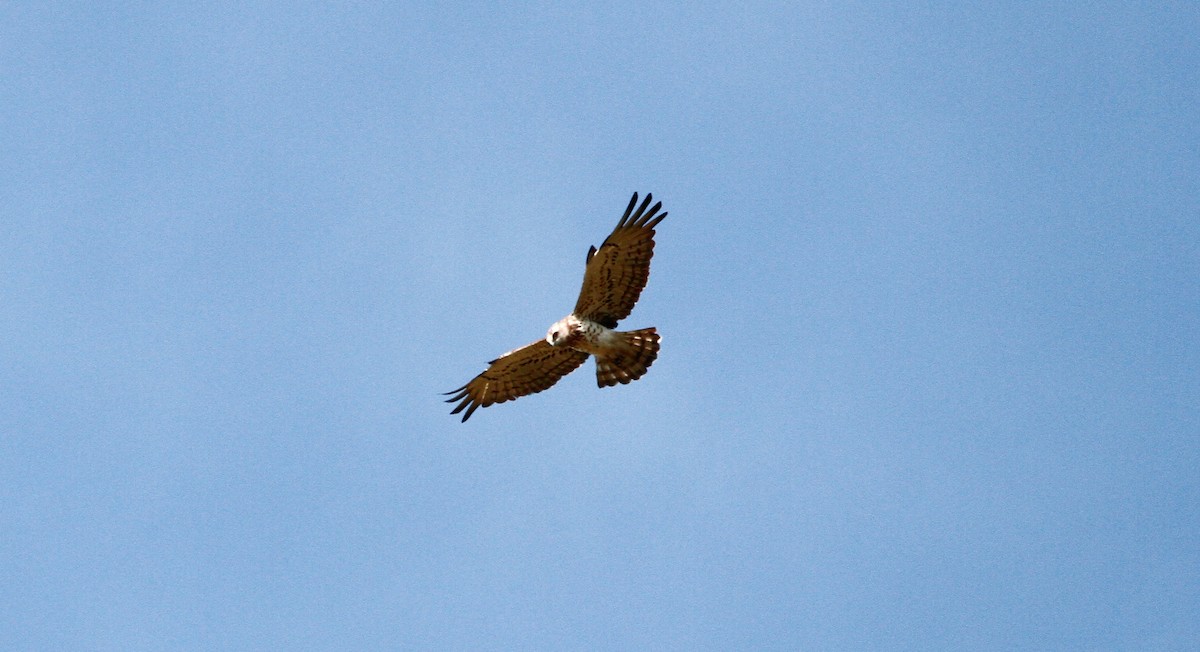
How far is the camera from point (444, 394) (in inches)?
992

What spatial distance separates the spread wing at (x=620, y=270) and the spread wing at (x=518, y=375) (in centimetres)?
90

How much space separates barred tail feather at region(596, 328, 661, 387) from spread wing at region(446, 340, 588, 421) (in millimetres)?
562

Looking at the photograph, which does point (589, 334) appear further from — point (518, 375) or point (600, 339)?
point (518, 375)

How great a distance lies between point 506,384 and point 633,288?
2698 mm

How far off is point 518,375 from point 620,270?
2.51 meters

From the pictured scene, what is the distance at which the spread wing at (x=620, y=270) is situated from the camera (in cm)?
2322

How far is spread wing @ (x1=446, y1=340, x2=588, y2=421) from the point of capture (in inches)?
968

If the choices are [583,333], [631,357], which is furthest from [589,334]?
[631,357]

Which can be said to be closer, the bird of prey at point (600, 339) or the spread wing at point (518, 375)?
the bird of prey at point (600, 339)

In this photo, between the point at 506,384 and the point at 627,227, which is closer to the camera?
Answer: the point at 627,227

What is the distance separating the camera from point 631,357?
2412cm

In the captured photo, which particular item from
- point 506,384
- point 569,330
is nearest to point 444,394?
point 506,384

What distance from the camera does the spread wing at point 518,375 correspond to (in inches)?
968

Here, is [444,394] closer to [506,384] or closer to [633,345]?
[506,384]
